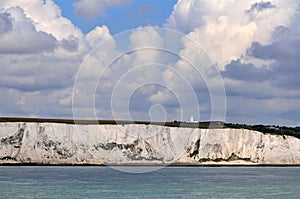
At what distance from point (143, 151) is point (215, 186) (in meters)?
35.4

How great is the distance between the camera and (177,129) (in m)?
92.5

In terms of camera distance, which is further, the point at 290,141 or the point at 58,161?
the point at 290,141

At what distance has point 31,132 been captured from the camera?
85.0m

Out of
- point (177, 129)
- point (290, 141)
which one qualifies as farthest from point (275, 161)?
point (177, 129)

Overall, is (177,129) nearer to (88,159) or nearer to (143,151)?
(143,151)

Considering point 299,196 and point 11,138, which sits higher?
point 11,138

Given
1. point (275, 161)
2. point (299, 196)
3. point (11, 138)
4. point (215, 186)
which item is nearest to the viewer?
point (299, 196)

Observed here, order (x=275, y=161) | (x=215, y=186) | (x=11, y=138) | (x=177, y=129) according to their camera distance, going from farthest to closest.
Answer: (x=275, y=161) < (x=177, y=129) < (x=11, y=138) < (x=215, y=186)

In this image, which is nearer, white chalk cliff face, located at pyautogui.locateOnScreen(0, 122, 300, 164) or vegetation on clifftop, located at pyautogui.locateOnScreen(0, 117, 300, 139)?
white chalk cliff face, located at pyautogui.locateOnScreen(0, 122, 300, 164)

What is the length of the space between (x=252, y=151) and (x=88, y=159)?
2209cm

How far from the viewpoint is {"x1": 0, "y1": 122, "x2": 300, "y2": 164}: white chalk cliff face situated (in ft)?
280

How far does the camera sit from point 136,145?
8912cm

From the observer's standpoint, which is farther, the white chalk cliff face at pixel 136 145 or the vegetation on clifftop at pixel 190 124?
the vegetation on clifftop at pixel 190 124

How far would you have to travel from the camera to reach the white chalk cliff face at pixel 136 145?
85.3 m
